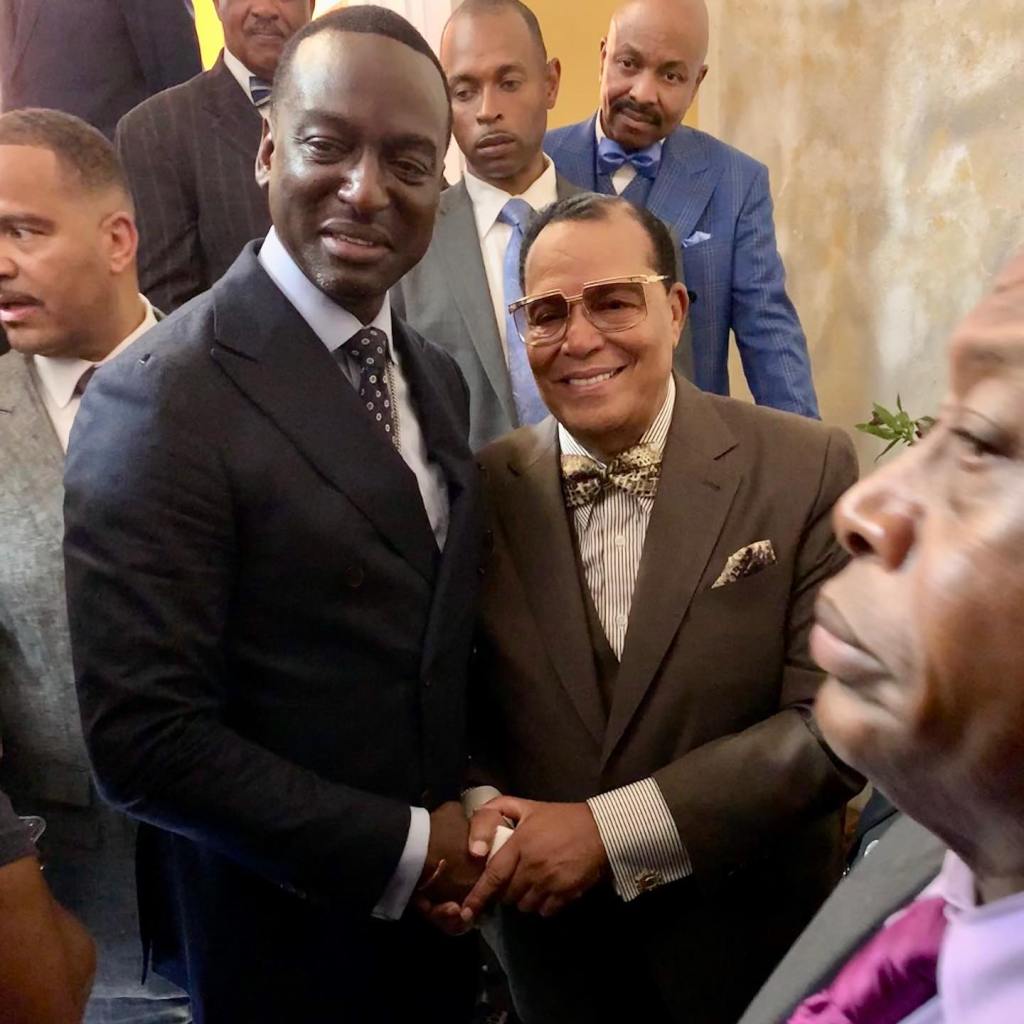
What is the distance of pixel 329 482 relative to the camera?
1197 mm

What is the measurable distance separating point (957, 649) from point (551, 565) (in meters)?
0.89

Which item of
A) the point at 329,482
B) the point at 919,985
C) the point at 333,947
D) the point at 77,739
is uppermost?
the point at 329,482

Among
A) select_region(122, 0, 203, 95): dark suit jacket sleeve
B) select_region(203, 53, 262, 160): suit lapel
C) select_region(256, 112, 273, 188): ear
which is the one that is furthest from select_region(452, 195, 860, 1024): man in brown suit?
select_region(122, 0, 203, 95): dark suit jacket sleeve

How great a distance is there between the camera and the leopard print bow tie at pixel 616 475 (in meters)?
1.46

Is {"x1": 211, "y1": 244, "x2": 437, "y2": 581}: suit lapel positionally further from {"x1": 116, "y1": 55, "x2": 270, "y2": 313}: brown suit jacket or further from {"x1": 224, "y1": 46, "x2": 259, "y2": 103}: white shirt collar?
{"x1": 224, "y1": 46, "x2": 259, "y2": 103}: white shirt collar

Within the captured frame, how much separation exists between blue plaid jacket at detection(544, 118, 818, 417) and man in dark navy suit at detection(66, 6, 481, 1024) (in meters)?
1.19

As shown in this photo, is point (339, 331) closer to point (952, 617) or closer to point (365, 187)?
point (365, 187)

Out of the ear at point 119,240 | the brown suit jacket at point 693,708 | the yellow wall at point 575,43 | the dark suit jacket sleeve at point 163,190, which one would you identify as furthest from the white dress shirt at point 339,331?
the yellow wall at point 575,43

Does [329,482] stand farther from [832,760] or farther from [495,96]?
[495,96]

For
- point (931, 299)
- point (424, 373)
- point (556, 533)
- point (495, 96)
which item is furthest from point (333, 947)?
point (931, 299)

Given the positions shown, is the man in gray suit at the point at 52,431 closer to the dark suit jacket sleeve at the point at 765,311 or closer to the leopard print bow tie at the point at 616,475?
the leopard print bow tie at the point at 616,475

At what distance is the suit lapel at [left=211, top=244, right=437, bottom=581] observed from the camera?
118cm

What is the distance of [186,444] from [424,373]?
0.40m

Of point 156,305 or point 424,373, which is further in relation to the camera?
point 156,305
